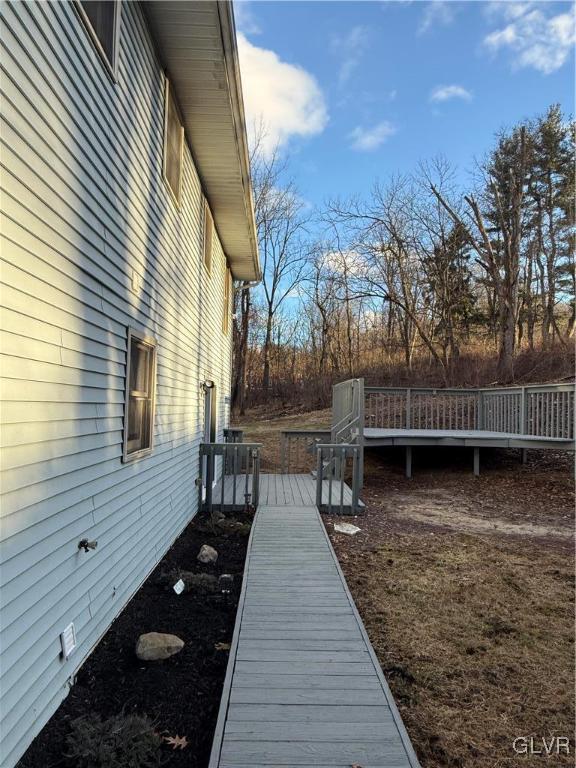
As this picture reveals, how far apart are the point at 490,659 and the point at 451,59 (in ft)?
37.1

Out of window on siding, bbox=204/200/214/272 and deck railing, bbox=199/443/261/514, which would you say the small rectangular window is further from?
deck railing, bbox=199/443/261/514

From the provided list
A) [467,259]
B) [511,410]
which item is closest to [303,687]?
[511,410]

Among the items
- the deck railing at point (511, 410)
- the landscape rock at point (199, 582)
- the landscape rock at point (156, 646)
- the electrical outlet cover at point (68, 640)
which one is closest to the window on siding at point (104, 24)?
the electrical outlet cover at point (68, 640)

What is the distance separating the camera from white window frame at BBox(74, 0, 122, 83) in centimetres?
266

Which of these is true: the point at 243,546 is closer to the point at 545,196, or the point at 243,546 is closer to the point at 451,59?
the point at 451,59

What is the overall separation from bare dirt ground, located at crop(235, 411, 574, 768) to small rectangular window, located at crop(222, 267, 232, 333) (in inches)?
199

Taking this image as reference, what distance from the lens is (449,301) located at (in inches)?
794

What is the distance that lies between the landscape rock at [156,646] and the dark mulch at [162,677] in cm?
4

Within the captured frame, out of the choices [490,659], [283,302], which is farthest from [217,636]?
[283,302]

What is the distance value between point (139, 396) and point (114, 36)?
270 cm

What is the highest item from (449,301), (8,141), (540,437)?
(449,301)

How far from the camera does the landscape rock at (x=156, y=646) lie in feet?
9.66

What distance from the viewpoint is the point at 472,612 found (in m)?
3.80

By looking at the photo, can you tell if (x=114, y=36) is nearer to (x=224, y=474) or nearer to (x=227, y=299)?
(x=224, y=474)
